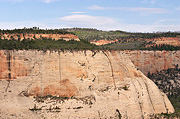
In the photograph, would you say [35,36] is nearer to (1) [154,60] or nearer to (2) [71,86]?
(2) [71,86]

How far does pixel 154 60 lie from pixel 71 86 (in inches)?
982

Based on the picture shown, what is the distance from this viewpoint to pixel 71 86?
49.2 m

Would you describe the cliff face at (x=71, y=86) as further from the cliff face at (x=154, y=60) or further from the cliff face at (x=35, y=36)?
the cliff face at (x=154, y=60)

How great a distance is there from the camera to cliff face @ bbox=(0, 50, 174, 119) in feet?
153

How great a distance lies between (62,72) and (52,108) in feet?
13.3

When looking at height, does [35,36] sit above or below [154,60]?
above

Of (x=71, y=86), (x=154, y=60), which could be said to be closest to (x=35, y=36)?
(x=71, y=86)

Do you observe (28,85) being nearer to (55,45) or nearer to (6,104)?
(6,104)

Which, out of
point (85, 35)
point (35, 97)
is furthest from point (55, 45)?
point (85, 35)

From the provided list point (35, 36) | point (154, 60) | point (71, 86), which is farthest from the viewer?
point (154, 60)

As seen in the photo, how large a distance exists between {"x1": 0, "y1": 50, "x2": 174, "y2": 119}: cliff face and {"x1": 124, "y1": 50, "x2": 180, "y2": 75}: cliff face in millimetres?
13795

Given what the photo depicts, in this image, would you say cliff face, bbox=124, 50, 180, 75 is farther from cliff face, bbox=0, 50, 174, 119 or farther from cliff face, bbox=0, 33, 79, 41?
cliff face, bbox=0, 33, 79, 41

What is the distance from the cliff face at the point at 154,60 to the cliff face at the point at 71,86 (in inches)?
543

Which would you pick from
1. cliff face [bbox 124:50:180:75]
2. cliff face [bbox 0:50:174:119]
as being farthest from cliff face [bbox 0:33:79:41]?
cliff face [bbox 124:50:180:75]
